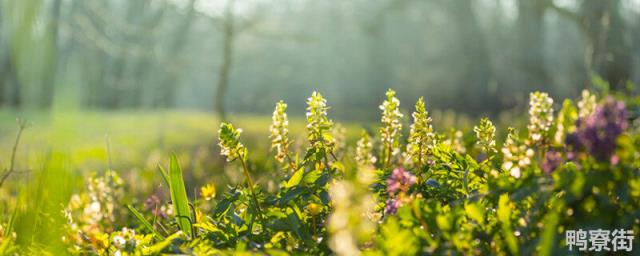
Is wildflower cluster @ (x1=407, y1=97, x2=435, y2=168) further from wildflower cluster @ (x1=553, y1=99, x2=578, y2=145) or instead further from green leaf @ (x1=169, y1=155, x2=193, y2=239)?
green leaf @ (x1=169, y1=155, x2=193, y2=239)

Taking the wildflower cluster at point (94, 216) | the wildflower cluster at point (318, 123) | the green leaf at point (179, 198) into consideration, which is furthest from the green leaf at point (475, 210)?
the wildflower cluster at point (94, 216)

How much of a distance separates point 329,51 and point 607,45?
3937 cm

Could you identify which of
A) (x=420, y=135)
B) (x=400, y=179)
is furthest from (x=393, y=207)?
(x=420, y=135)

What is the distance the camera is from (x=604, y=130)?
1.38 meters

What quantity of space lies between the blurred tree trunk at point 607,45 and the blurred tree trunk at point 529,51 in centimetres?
1036

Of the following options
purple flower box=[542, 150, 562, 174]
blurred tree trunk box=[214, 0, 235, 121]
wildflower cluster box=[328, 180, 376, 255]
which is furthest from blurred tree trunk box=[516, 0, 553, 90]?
wildflower cluster box=[328, 180, 376, 255]

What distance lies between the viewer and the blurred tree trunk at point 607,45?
33.5ft

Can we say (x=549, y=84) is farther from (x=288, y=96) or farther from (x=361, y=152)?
(x=288, y=96)

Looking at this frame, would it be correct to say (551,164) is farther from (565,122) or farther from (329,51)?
(329,51)

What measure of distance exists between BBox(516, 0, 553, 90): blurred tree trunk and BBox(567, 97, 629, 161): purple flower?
2347cm

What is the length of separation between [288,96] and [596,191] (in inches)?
1934

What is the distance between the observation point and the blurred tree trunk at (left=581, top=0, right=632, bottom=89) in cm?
→ 1021

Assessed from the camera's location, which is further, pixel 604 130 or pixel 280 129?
pixel 280 129

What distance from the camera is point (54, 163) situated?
1.93m
